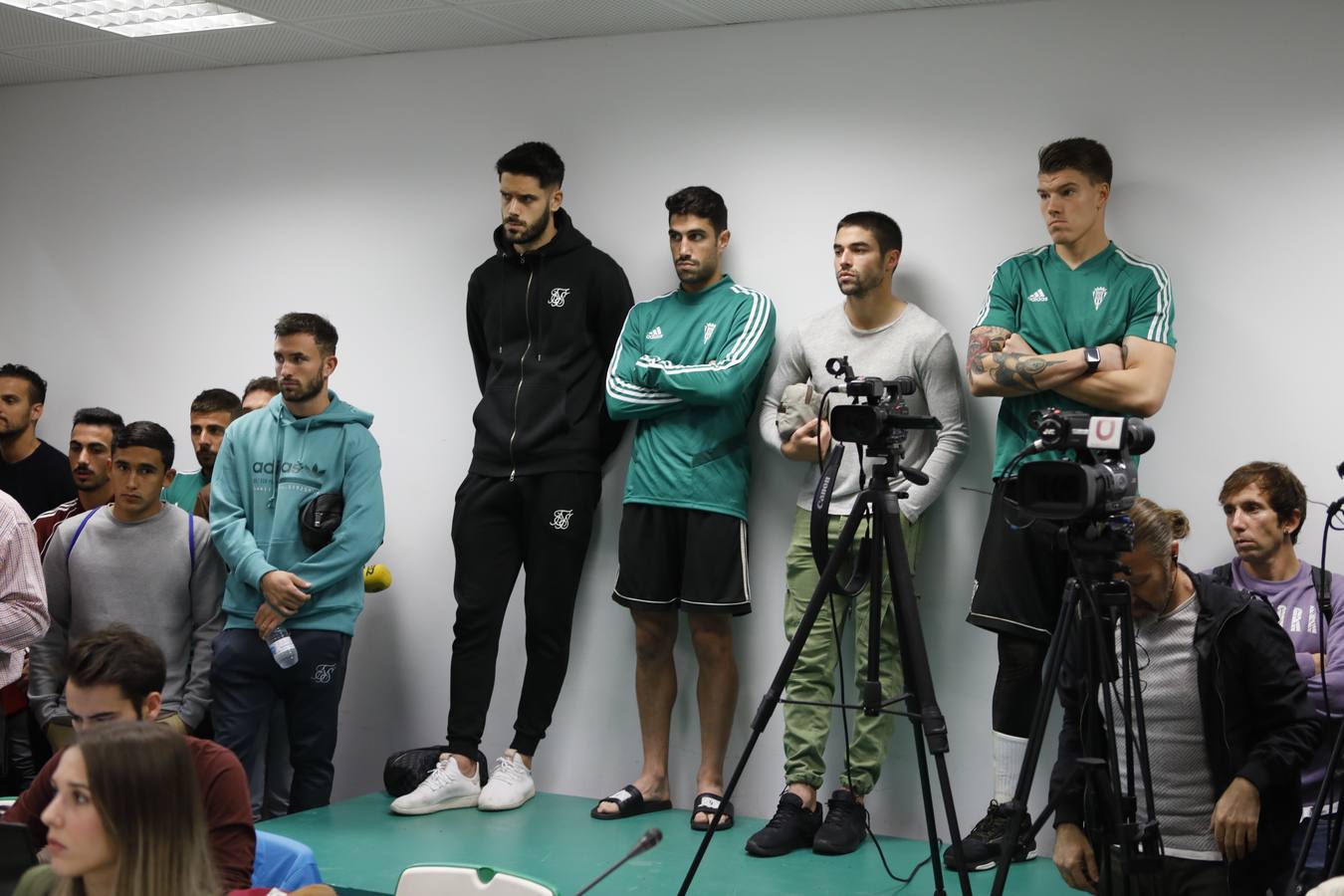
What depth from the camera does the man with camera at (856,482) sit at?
13.5 ft

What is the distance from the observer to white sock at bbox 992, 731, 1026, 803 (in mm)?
3770

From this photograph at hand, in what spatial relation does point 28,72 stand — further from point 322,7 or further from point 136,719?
point 136,719

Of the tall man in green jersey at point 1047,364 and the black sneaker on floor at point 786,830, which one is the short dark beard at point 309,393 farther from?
the tall man in green jersey at point 1047,364

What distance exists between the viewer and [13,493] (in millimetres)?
5293

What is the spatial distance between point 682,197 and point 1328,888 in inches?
121

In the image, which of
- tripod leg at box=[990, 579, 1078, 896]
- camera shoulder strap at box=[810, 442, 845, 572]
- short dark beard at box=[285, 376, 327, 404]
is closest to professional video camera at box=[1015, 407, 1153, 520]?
tripod leg at box=[990, 579, 1078, 896]

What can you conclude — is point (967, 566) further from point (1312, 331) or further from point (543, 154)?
point (543, 154)

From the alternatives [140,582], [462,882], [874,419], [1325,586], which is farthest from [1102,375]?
[140,582]

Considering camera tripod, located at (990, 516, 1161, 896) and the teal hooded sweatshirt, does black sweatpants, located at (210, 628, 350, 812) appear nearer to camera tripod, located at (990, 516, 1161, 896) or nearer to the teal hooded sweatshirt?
the teal hooded sweatshirt

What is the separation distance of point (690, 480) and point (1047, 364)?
119cm

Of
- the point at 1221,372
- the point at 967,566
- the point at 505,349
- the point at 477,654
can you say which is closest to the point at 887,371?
the point at 967,566

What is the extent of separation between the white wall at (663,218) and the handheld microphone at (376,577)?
0.17 metres

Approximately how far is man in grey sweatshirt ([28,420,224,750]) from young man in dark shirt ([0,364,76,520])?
2.59 feet

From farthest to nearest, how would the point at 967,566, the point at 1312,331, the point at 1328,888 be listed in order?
the point at 967,566 → the point at 1312,331 → the point at 1328,888
